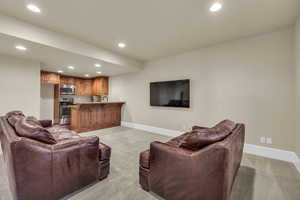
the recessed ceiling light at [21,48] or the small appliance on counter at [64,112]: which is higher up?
the recessed ceiling light at [21,48]

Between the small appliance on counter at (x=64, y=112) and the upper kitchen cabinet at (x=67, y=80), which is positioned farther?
the upper kitchen cabinet at (x=67, y=80)

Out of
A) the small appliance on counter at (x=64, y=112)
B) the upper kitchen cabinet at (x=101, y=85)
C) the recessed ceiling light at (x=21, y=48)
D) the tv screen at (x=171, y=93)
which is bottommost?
the small appliance on counter at (x=64, y=112)

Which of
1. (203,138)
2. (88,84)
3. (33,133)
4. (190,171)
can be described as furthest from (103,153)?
(88,84)

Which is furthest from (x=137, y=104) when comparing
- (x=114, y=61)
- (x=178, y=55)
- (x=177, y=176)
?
(x=177, y=176)

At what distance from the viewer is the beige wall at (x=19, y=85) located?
3.36 metres

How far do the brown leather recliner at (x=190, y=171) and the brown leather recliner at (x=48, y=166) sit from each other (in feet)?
2.45

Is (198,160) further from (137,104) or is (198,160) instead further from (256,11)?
(137,104)

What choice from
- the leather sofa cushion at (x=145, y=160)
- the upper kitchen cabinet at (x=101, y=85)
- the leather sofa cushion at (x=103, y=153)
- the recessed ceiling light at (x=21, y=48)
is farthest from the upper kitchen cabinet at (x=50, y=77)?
the leather sofa cushion at (x=145, y=160)

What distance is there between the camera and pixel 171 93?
14.4 ft

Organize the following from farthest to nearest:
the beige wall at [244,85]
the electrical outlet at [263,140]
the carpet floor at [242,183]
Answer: the electrical outlet at [263,140] < the beige wall at [244,85] < the carpet floor at [242,183]

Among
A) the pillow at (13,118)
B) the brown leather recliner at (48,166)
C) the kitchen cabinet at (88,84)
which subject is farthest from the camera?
the kitchen cabinet at (88,84)

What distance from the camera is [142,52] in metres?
4.17

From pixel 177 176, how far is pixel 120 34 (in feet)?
9.43

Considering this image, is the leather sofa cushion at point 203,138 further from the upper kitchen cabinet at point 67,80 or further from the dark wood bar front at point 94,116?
the upper kitchen cabinet at point 67,80
